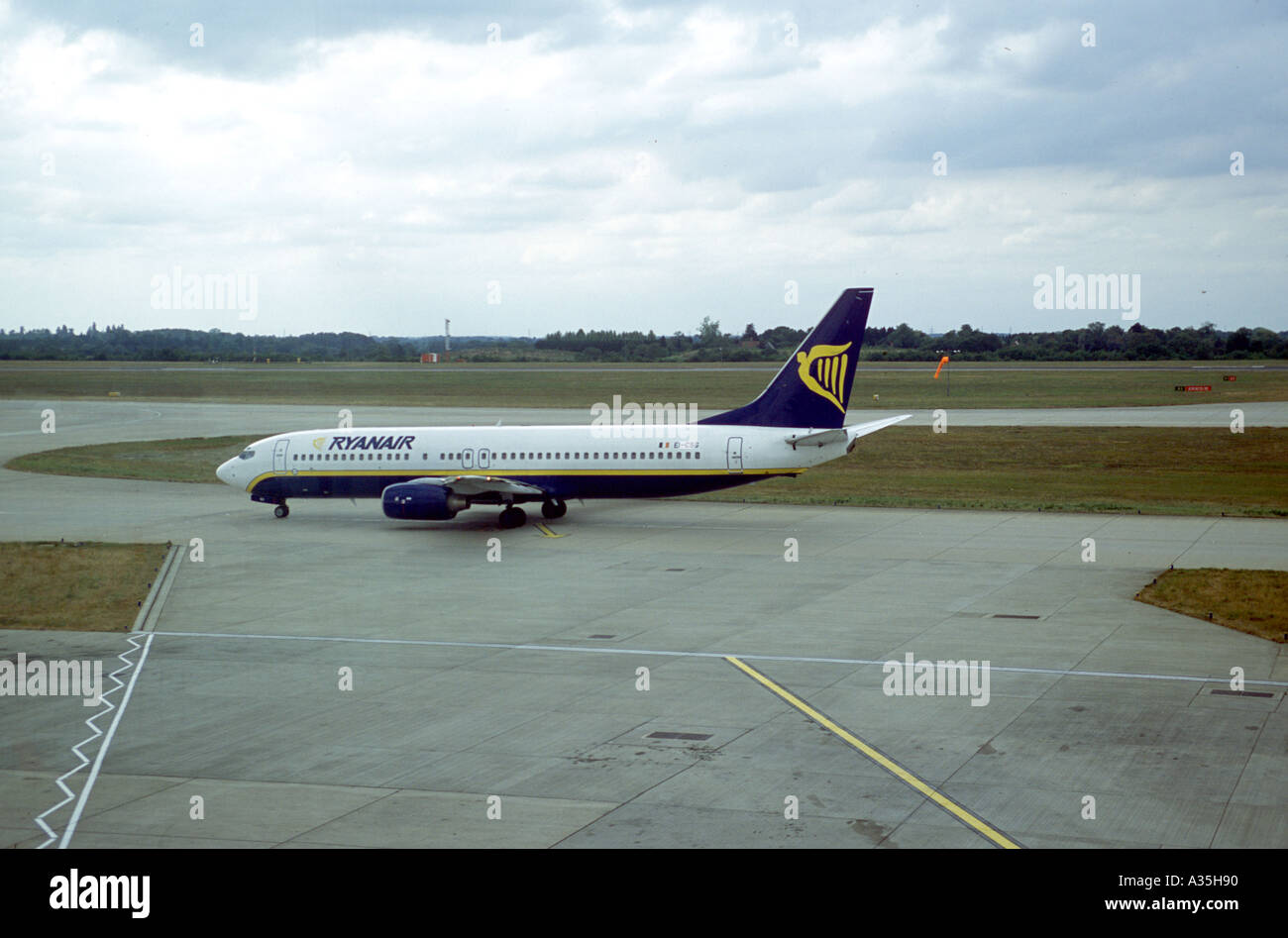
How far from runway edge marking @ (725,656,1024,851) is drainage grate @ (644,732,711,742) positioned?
2039mm

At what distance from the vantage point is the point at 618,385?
128 metres

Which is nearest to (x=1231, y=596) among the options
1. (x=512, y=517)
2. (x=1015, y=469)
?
(x=512, y=517)

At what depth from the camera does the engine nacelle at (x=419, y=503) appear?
41.4 m

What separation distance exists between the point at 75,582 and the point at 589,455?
17148 millimetres

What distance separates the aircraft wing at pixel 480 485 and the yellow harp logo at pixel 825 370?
10.5 m

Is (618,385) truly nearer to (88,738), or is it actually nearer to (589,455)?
(589,455)

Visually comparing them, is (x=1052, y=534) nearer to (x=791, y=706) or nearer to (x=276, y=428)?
(x=791, y=706)

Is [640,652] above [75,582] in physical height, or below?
below

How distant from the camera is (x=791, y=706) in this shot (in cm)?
2095

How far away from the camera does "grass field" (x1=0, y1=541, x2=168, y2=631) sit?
93.8ft

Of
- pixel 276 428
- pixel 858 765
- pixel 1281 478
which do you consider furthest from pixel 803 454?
pixel 276 428

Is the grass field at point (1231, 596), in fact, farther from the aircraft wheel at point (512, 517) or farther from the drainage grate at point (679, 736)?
the aircraft wheel at point (512, 517)

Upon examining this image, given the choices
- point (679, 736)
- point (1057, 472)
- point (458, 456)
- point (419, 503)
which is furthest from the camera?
point (1057, 472)
